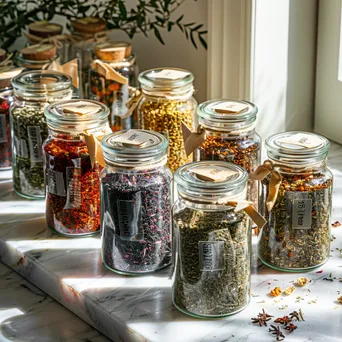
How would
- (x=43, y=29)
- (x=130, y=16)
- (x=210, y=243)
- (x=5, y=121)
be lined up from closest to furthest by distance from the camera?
1. (x=210, y=243)
2. (x=5, y=121)
3. (x=43, y=29)
4. (x=130, y=16)

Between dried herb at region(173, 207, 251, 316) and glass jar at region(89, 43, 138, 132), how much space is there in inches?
27.0

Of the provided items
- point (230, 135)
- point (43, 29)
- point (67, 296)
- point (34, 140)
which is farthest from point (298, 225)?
point (43, 29)

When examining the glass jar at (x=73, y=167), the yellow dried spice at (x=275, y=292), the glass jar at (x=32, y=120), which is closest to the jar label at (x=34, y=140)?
the glass jar at (x=32, y=120)

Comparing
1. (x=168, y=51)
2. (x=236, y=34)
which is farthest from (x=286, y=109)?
(x=168, y=51)

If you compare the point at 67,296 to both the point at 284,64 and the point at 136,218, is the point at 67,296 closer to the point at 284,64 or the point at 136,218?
the point at 136,218

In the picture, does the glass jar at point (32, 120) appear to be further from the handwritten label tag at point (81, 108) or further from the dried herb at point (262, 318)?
the dried herb at point (262, 318)

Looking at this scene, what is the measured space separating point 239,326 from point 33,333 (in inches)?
12.6

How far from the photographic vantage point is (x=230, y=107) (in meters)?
1.46

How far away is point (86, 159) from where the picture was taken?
1449 mm

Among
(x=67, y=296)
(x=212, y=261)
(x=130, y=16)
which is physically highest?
(x=130, y=16)

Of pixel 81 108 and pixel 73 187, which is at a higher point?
pixel 81 108

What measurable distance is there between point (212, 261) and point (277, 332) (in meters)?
0.14

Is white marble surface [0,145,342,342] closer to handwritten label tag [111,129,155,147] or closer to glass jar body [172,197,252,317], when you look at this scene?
glass jar body [172,197,252,317]

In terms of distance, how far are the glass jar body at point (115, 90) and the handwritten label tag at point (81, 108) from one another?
353 millimetres
